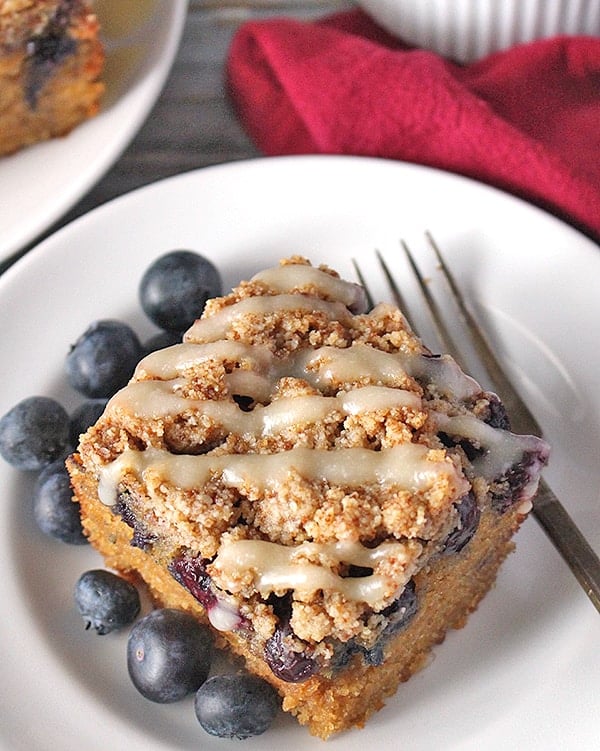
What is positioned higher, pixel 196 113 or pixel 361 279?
pixel 196 113

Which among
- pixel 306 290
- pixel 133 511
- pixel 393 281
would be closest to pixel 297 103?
A: pixel 393 281

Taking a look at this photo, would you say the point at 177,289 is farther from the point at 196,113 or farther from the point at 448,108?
the point at 196,113

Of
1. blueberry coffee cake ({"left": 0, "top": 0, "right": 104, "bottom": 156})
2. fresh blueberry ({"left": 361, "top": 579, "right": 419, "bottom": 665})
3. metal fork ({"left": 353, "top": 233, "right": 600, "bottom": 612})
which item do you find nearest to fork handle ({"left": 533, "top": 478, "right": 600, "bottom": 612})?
metal fork ({"left": 353, "top": 233, "right": 600, "bottom": 612})

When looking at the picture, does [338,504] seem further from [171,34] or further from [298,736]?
[171,34]

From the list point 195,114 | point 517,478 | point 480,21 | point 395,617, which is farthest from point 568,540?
point 195,114

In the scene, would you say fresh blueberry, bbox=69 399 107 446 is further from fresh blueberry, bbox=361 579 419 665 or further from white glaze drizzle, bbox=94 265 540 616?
fresh blueberry, bbox=361 579 419 665
